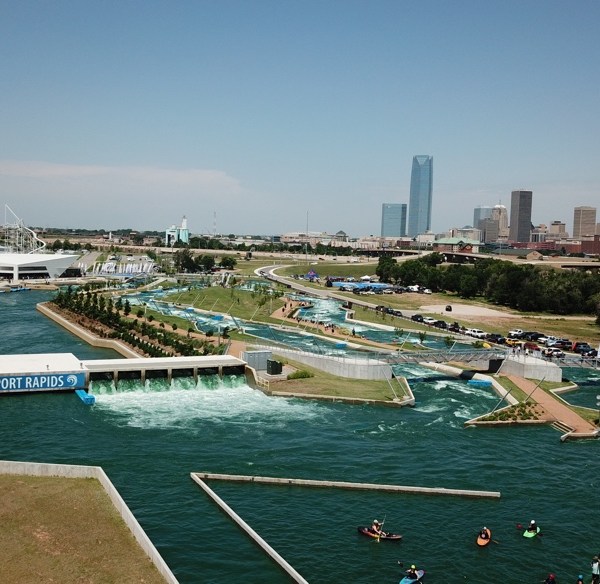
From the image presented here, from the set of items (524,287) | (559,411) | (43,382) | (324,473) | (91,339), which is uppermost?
(524,287)

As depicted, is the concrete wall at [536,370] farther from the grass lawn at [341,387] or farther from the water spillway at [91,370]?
→ the water spillway at [91,370]

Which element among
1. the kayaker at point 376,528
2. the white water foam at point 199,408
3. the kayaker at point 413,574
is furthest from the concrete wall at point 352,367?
the kayaker at point 413,574

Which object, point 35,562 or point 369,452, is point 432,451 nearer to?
point 369,452

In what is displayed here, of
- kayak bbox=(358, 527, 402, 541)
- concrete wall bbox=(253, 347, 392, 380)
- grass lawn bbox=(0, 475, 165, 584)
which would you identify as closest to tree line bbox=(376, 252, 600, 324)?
concrete wall bbox=(253, 347, 392, 380)

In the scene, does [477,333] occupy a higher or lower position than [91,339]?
higher

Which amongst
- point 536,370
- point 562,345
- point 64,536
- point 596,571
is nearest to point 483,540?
point 596,571

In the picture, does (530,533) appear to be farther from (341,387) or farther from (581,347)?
(581,347)

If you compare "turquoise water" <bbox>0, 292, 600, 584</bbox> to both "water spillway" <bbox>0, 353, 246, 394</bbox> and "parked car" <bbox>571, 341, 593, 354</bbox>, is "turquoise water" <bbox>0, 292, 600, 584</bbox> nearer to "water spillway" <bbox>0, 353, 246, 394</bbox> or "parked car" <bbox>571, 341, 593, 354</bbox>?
"water spillway" <bbox>0, 353, 246, 394</bbox>
